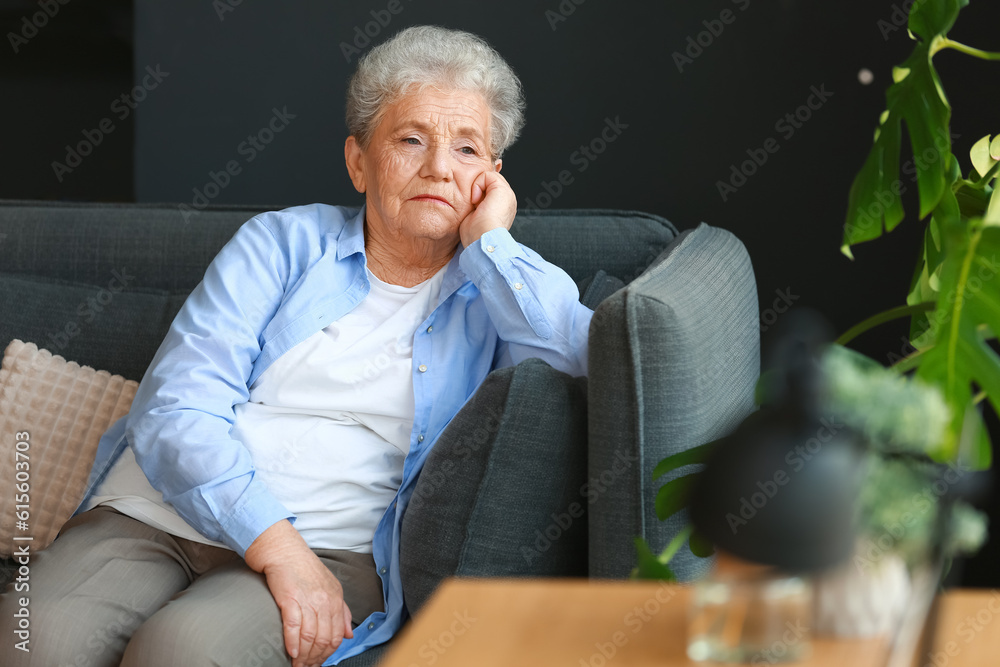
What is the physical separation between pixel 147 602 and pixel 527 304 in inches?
27.6

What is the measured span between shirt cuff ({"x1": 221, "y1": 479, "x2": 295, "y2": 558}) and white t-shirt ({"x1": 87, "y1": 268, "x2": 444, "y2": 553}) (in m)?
0.09

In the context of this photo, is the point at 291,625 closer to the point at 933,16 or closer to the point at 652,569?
the point at 652,569

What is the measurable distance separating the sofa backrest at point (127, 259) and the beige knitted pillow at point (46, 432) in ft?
0.32

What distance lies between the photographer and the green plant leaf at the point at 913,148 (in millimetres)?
1015

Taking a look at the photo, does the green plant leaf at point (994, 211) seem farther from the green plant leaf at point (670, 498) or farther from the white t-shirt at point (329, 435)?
the white t-shirt at point (329, 435)

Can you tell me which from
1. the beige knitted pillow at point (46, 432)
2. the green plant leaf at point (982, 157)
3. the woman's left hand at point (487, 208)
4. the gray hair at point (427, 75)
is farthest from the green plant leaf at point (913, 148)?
the beige knitted pillow at point (46, 432)

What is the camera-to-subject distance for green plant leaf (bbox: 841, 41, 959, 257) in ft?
3.33

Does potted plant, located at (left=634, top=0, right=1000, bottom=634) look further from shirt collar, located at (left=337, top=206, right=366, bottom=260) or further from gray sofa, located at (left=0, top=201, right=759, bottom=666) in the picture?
shirt collar, located at (left=337, top=206, right=366, bottom=260)

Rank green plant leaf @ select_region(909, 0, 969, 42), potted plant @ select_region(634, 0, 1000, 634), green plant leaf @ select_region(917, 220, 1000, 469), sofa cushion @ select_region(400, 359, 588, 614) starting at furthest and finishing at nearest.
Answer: sofa cushion @ select_region(400, 359, 588, 614), green plant leaf @ select_region(909, 0, 969, 42), green plant leaf @ select_region(917, 220, 1000, 469), potted plant @ select_region(634, 0, 1000, 634)

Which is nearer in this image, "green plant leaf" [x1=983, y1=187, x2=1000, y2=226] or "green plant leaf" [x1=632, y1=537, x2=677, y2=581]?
"green plant leaf" [x1=632, y1=537, x2=677, y2=581]

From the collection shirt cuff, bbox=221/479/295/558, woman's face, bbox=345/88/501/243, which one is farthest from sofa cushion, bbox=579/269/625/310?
shirt cuff, bbox=221/479/295/558

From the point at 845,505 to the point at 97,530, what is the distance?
1.18m

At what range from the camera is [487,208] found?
154cm

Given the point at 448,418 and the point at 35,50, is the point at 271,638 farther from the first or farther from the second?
the point at 35,50
